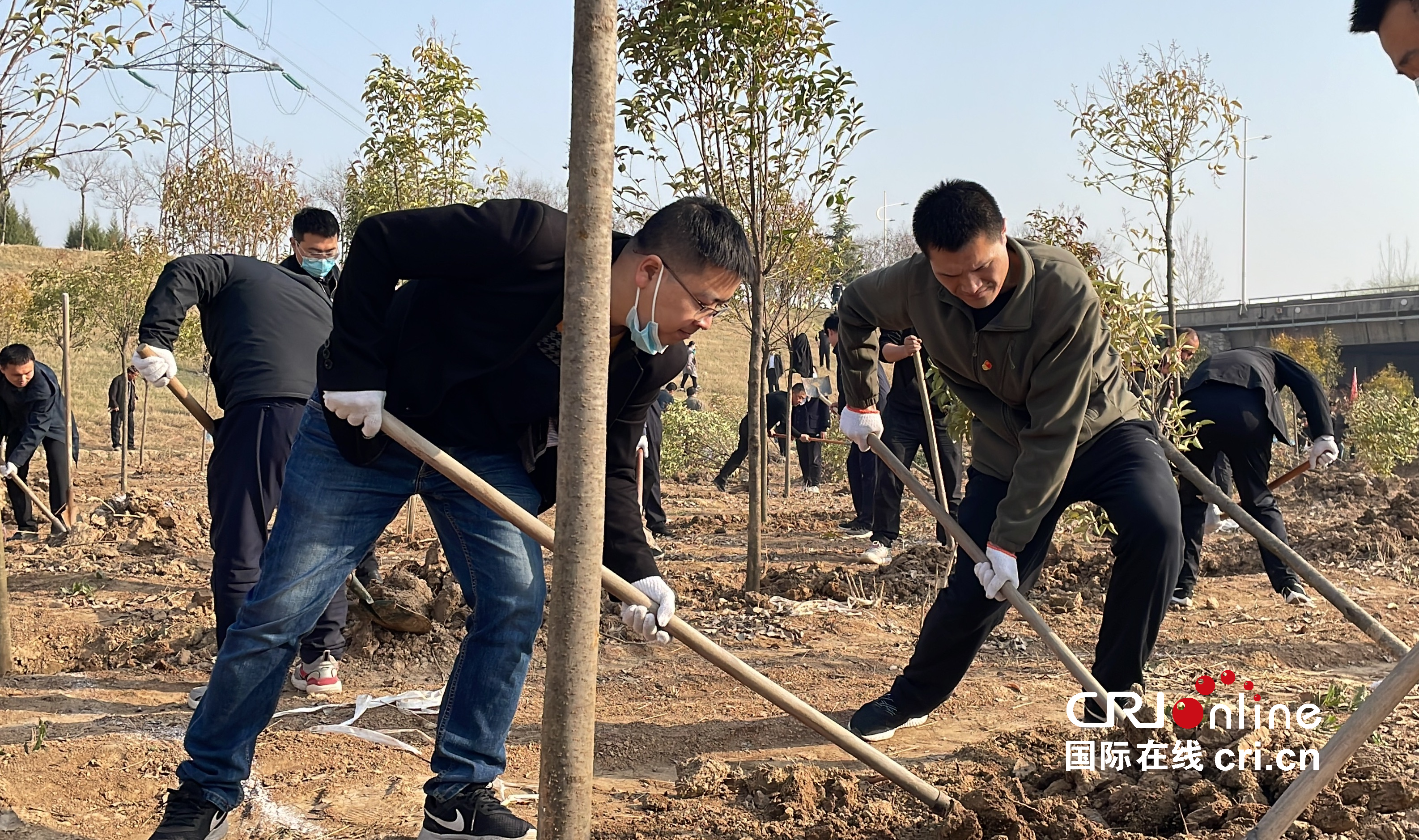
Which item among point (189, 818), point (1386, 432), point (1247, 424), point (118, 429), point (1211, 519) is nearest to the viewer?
point (189, 818)

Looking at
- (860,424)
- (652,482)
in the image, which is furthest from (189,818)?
(652,482)

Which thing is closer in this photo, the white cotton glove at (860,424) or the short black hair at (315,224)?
the white cotton glove at (860,424)

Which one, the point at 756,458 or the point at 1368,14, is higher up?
the point at 1368,14

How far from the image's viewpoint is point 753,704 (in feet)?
14.2

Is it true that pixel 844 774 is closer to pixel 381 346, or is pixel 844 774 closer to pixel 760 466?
pixel 381 346

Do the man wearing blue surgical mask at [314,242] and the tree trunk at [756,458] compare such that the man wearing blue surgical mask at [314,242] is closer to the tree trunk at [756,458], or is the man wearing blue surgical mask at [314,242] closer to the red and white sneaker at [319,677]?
the red and white sneaker at [319,677]

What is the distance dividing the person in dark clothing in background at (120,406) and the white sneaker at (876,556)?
11.6 m

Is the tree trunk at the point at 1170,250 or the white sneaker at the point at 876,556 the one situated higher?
the tree trunk at the point at 1170,250

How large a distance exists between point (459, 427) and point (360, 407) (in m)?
0.29

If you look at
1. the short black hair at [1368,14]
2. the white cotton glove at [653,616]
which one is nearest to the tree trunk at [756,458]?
the white cotton glove at [653,616]

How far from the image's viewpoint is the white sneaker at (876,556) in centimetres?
734

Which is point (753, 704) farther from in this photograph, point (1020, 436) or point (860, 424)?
point (1020, 436)

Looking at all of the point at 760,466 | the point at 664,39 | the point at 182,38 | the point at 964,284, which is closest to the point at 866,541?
the point at 760,466

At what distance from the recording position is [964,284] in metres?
3.36
